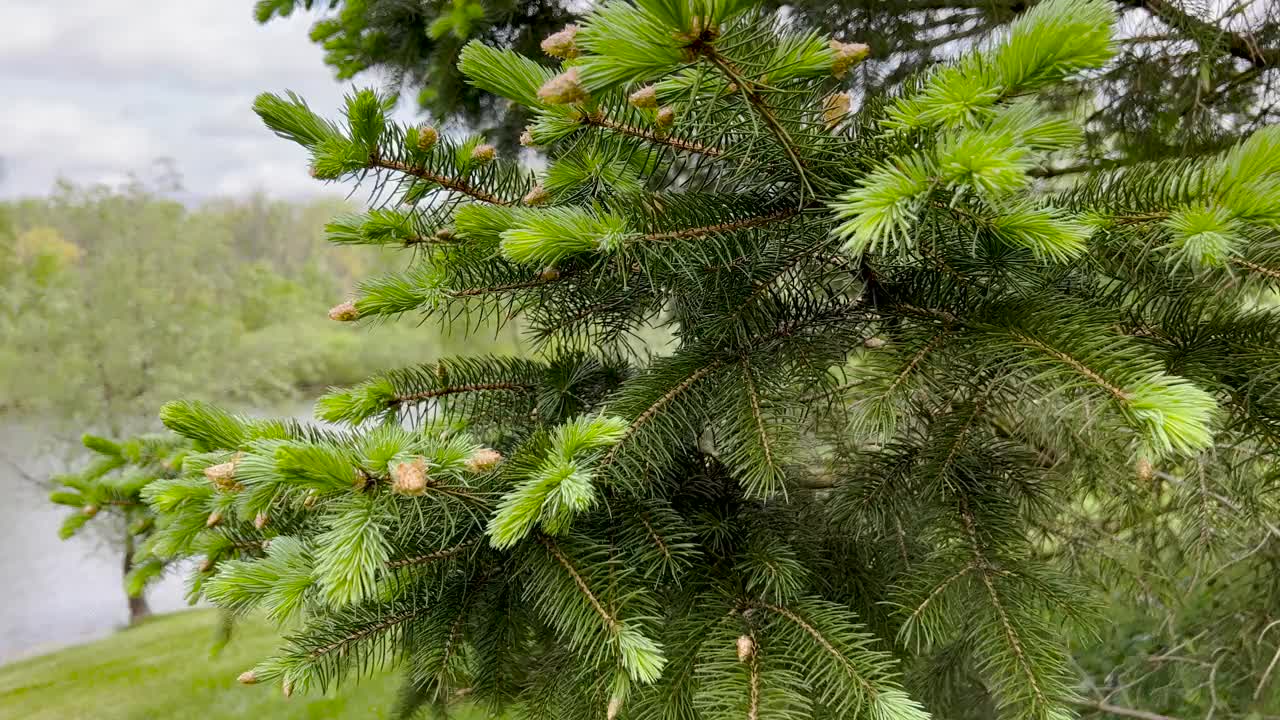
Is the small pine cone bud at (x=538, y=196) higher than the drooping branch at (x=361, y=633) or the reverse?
higher

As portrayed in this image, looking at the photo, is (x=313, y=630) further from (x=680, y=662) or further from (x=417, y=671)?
(x=680, y=662)

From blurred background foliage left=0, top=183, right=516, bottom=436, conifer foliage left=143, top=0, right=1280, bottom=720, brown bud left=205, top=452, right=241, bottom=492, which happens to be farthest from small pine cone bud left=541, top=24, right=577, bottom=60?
blurred background foliage left=0, top=183, right=516, bottom=436

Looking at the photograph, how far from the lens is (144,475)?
2143mm

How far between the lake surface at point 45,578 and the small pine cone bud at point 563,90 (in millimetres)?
12577

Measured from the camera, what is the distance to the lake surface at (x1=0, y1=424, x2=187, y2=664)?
36.1 ft

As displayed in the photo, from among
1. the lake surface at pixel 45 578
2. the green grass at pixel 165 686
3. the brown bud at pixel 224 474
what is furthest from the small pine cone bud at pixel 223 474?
the lake surface at pixel 45 578

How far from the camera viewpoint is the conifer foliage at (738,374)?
2.10ft

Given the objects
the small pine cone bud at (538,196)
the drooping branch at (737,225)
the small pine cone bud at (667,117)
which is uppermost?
the small pine cone bud at (667,117)

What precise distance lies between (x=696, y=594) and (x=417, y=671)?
41 cm

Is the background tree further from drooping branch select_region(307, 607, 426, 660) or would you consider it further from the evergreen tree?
the evergreen tree

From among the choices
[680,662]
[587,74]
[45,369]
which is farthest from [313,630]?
[45,369]

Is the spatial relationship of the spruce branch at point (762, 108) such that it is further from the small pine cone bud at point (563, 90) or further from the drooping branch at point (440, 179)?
the drooping branch at point (440, 179)

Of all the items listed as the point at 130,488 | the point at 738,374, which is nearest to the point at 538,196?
the point at 738,374

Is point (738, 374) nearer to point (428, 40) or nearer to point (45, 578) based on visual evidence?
point (428, 40)
